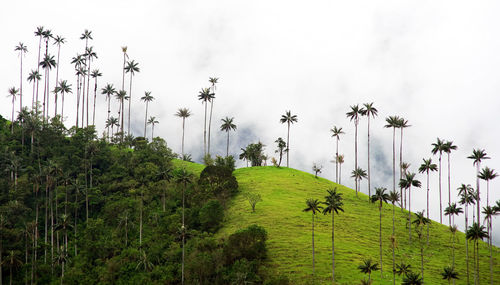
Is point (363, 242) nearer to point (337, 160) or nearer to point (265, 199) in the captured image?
point (265, 199)

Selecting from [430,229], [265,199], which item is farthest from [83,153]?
[430,229]

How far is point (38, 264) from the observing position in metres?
91.2

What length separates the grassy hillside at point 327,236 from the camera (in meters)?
73.0

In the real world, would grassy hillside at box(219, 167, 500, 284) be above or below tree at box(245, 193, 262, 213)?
below

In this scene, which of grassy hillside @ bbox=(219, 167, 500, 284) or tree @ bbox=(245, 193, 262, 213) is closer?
grassy hillside @ bbox=(219, 167, 500, 284)

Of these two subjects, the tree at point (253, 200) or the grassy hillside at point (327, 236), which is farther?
the tree at point (253, 200)

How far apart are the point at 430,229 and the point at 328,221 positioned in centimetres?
2760

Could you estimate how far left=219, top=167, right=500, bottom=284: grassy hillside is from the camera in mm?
73000

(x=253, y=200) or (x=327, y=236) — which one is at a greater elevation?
(x=253, y=200)

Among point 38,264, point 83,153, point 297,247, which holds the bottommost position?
point 38,264

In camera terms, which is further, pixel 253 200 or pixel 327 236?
pixel 253 200

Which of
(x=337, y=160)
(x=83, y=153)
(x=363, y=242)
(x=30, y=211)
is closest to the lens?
(x=363, y=242)

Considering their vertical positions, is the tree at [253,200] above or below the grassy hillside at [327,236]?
above

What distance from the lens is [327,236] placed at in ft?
284
